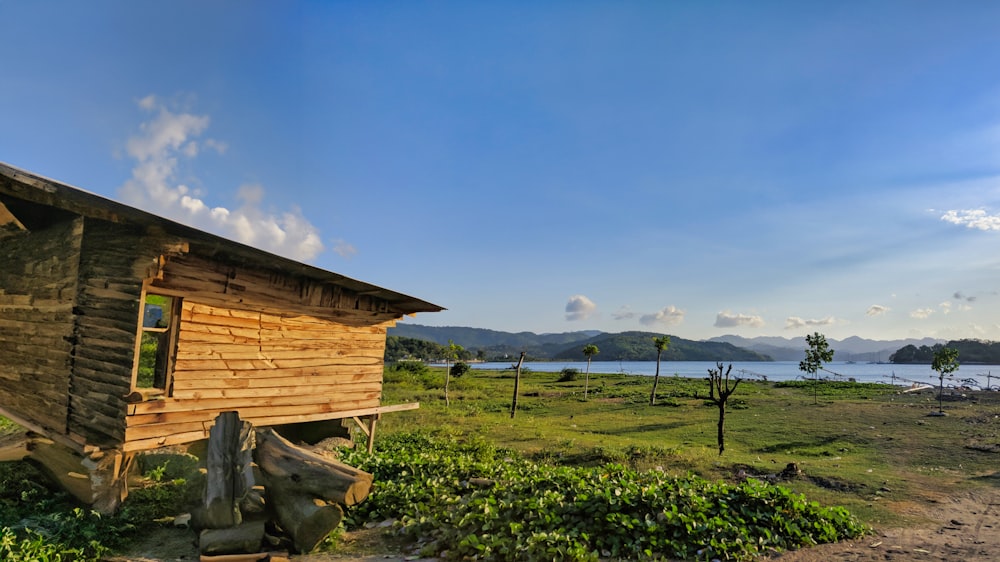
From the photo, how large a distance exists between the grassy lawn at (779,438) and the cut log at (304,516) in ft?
30.2

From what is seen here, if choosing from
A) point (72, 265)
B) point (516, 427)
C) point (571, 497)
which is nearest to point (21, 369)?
point (72, 265)

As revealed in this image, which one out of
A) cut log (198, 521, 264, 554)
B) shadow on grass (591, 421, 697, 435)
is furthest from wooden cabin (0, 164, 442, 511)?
shadow on grass (591, 421, 697, 435)

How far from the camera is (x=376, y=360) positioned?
16031 mm

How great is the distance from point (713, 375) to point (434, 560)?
688 inches

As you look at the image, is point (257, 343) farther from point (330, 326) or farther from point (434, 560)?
point (434, 560)

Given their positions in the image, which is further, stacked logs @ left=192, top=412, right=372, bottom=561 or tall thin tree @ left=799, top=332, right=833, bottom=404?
tall thin tree @ left=799, top=332, right=833, bottom=404

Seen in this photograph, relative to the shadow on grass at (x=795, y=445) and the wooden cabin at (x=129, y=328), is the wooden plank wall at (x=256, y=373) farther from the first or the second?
the shadow on grass at (x=795, y=445)

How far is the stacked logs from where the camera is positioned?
8164 mm

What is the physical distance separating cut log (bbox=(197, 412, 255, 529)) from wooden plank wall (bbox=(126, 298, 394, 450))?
2409mm

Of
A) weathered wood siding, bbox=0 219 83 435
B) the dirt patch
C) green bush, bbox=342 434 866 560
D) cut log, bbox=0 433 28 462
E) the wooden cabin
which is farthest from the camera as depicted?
cut log, bbox=0 433 28 462

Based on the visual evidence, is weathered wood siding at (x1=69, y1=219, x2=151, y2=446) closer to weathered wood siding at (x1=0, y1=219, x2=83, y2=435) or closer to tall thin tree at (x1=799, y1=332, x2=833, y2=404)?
weathered wood siding at (x1=0, y1=219, x2=83, y2=435)

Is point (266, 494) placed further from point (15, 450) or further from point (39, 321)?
point (39, 321)

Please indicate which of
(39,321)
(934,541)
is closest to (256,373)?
(39,321)

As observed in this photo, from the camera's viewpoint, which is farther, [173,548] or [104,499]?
[104,499]
